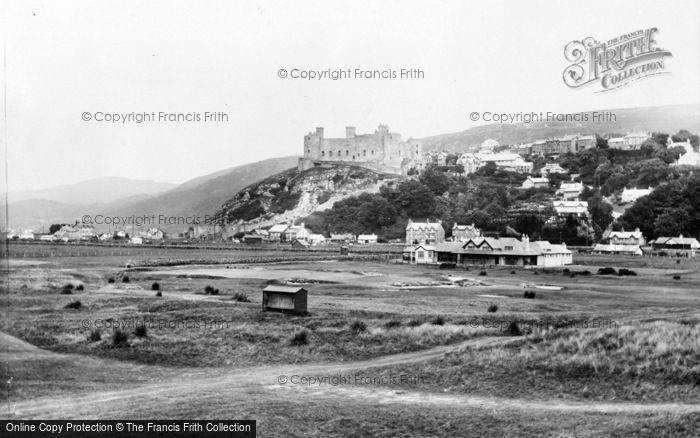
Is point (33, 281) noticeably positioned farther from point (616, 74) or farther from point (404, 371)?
point (616, 74)

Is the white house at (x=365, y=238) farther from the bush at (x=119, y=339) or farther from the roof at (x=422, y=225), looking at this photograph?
the bush at (x=119, y=339)

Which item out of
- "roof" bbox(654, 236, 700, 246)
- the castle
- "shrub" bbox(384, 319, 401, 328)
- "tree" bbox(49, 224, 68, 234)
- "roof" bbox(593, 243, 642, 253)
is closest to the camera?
"shrub" bbox(384, 319, 401, 328)

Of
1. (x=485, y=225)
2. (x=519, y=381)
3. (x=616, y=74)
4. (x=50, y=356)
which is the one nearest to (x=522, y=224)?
(x=485, y=225)

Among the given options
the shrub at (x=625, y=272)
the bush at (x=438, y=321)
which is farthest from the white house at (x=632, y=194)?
the bush at (x=438, y=321)

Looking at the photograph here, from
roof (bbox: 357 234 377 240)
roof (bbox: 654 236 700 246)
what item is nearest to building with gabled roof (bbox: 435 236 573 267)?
roof (bbox: 654 236 700 246)

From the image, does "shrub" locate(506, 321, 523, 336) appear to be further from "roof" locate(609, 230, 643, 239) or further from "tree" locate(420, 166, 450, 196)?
"tree" locate(420, 166, 450, 196)

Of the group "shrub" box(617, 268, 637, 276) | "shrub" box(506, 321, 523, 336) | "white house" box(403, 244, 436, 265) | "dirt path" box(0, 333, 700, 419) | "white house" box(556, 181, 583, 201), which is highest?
"white house" box(556, 181, 583, 201)
